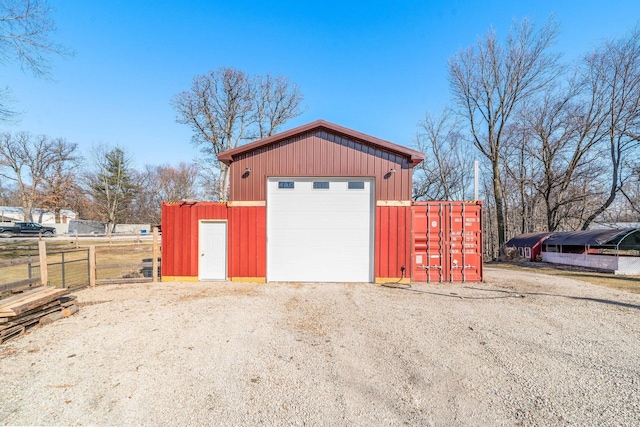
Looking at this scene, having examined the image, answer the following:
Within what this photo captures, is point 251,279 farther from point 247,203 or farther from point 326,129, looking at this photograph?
point 326,129

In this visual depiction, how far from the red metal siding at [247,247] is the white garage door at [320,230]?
22 cm

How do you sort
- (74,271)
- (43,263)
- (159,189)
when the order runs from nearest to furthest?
→ (43,263) < (74,271) < (159,189)

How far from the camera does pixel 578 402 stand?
9.33 feet

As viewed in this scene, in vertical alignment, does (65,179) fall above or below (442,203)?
above

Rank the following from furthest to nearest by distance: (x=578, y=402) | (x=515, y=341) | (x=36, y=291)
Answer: (x=36, y=291), (x=515, y=341), (x=578, y=402)

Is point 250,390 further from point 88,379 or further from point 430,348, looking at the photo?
point 430,348

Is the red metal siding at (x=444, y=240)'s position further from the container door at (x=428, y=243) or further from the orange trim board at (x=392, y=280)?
the orange trim board at (x=392, y=280)

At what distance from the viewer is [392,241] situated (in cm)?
897

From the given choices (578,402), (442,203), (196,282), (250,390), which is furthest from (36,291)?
(442,203)

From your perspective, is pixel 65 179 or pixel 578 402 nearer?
pixel 578 402

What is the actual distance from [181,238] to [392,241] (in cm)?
737

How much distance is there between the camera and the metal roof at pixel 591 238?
11.9 metres

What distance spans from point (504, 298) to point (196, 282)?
961 centimetres

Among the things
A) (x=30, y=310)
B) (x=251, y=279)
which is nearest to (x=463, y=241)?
(x=251, y=279)
